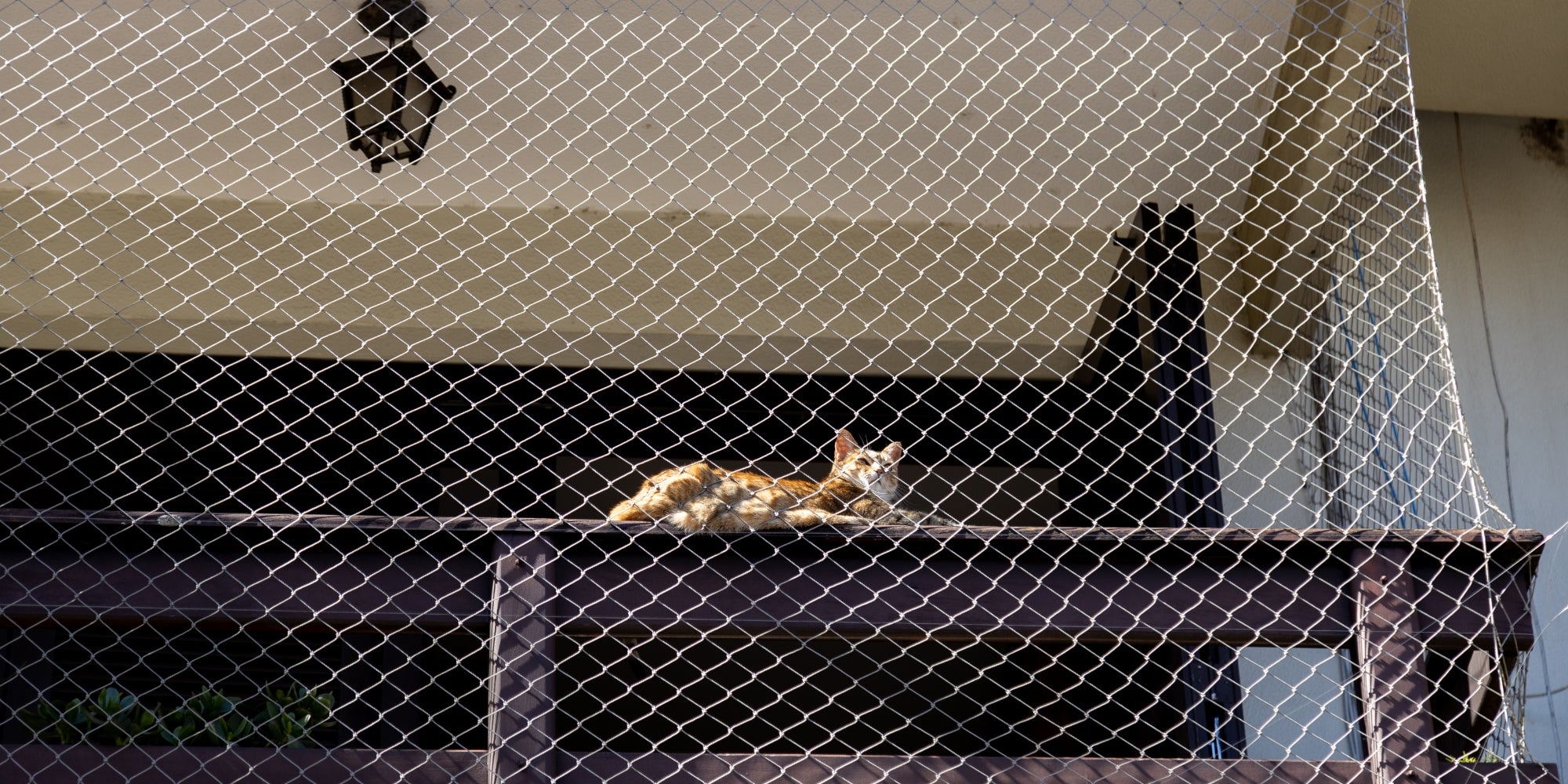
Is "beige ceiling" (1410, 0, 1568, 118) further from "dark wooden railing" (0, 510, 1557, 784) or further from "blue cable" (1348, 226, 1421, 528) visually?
"dark wooden railing" (0, 510, 1557, 784)

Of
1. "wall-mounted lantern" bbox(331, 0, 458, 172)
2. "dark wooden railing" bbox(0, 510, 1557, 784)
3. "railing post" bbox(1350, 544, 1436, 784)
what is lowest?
"railing post" bbox(1350, 544, 1436, 784)

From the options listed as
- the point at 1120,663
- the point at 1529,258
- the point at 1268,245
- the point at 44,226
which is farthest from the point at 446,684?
the point at 1529,258

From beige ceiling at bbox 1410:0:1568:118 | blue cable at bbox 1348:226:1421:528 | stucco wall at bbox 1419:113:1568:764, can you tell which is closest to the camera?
blue cable at bbox 1348:226:1421:528

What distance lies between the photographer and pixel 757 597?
2.75 meters

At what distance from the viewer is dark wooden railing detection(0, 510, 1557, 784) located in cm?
262

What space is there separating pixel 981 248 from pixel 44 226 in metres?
2.70

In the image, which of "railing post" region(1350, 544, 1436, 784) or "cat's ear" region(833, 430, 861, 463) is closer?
"railing post" region(1350, 544, 1436, 784)

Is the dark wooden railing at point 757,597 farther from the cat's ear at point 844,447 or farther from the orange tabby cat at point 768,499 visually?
the cat's ear at point 844,447

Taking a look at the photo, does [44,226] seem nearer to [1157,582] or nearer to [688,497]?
[688,497]

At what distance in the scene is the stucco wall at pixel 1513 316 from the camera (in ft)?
13.6

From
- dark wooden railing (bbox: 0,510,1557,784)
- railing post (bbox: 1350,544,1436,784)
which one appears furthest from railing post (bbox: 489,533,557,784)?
railing post (bbox: 1350,544,1436,784)

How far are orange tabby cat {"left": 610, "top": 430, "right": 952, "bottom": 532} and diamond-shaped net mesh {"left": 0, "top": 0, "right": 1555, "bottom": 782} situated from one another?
0.01m

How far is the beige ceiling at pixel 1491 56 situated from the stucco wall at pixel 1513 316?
6.5 inches

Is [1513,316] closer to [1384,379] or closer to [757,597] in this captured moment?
[1384,379]
